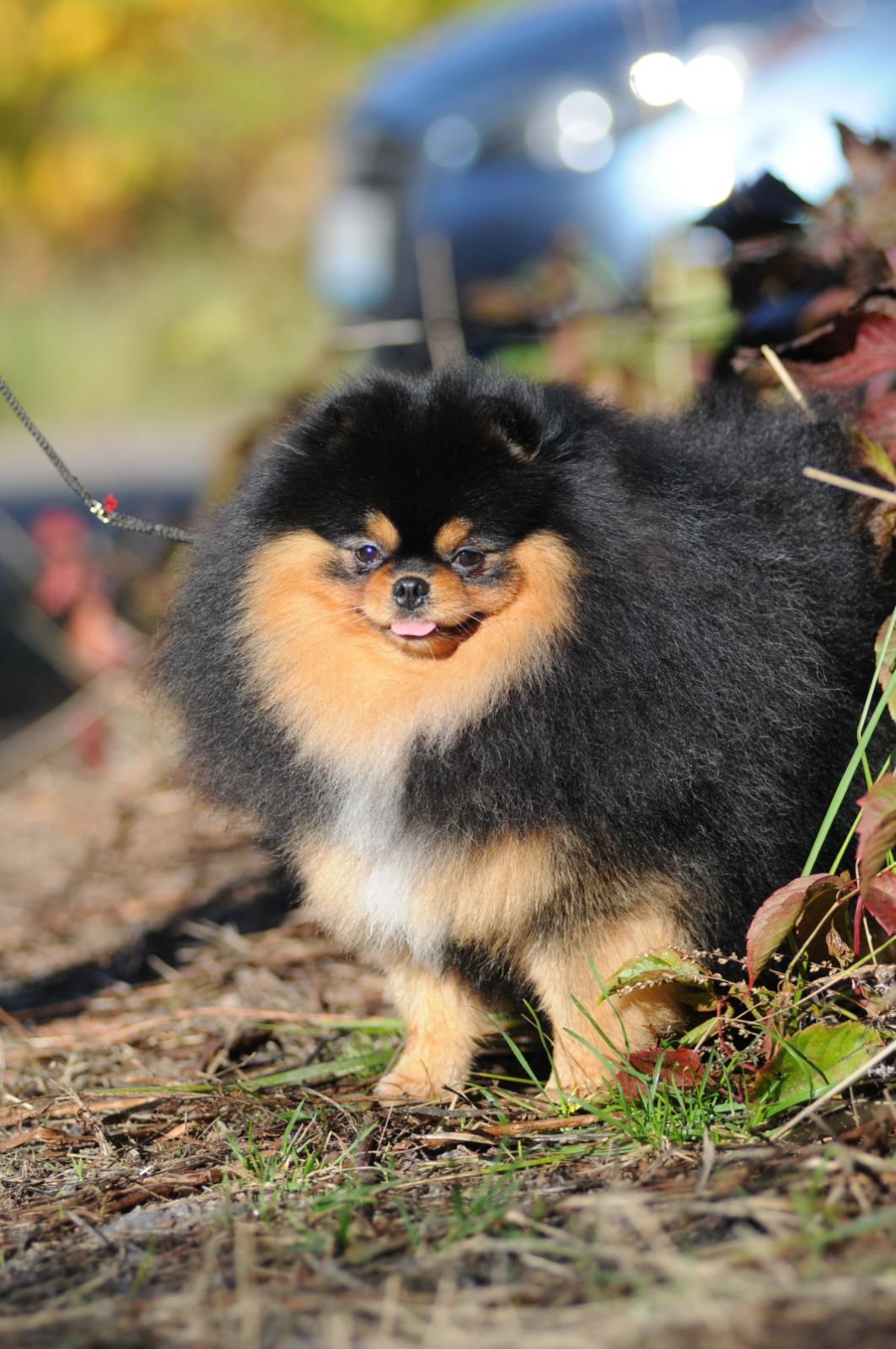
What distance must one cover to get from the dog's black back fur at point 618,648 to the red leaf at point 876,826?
0.37 meters

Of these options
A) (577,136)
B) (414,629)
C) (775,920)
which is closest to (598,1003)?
(775,920)

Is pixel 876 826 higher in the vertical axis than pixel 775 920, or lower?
higher

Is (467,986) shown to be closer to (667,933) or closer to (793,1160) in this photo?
(667,933)

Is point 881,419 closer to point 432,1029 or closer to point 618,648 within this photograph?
point 618,648

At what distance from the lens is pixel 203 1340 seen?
1.98 meters

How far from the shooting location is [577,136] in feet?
25.6

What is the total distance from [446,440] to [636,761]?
74cm

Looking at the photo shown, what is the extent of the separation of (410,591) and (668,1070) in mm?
1068

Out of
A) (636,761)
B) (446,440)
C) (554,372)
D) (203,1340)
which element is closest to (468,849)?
(636,761)

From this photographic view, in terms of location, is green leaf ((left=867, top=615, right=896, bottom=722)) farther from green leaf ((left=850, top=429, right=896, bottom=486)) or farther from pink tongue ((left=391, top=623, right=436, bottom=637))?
pink tongue ((left=391, top=623, right=436, bottom=637))

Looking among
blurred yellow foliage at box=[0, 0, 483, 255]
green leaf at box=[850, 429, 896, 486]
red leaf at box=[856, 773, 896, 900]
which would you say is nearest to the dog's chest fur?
red leaf at box=[856, 773, 896, 900]

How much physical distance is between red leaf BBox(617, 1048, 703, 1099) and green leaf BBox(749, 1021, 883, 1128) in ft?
0.39

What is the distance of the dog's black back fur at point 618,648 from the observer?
279 centimetres

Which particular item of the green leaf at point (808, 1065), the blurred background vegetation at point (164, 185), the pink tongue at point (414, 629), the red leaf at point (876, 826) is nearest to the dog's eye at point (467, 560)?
the pink tongue at point (414, 629)
